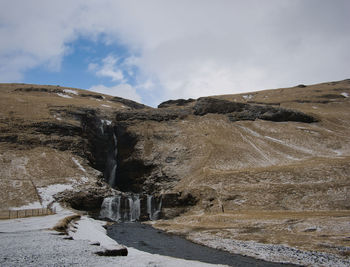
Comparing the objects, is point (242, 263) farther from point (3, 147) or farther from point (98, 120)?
point (98, 120)

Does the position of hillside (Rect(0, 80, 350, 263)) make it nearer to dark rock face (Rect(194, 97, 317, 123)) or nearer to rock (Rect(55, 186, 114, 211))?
rock (Rect(55, 186, 114, 211))

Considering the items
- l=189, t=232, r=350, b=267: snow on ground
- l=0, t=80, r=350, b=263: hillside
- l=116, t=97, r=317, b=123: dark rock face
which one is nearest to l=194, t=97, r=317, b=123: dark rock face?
l=116, t=97, r=317, b=123: dark rock face

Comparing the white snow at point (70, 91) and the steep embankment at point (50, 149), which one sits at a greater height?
the white snow at point (70, 91)

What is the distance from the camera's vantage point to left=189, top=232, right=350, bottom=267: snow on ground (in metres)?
21.5

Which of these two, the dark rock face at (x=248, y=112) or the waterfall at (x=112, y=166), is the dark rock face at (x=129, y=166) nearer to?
the waterfall at (x=112, y=166)

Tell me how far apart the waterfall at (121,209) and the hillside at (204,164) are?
2107 mm

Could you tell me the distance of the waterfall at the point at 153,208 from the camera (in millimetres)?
54750

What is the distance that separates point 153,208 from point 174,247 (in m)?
26.2

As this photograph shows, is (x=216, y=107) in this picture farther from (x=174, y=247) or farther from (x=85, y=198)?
(x=174, y=247)

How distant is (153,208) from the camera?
5572 centimetres

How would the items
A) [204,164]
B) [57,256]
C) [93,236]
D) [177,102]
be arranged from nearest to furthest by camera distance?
[57,256] → [93,236] → [204,164] → [177,102]

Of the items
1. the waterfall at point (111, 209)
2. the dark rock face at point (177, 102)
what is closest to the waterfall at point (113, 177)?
the waterfall at point (111, 209)

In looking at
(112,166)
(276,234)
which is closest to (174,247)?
(276,234)

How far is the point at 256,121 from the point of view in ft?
319
